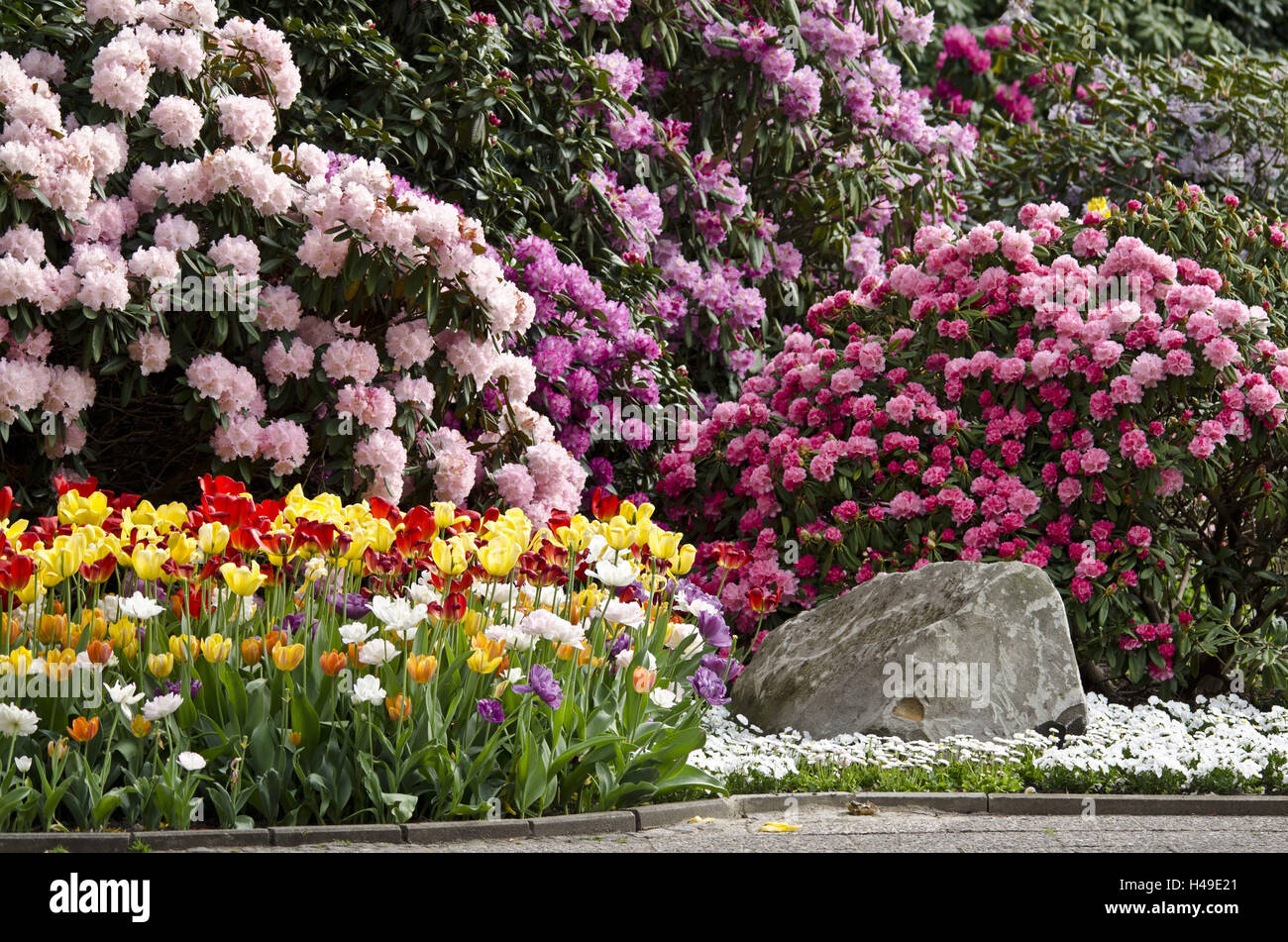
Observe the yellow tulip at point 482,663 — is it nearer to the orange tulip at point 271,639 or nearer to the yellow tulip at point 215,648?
the orange tulip at point 271,639

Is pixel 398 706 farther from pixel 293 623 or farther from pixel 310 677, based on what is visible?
pixel 293 623

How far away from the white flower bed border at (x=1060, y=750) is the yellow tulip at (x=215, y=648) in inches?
59.7

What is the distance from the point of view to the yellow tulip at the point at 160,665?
339 centimetres

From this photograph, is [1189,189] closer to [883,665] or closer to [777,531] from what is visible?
[777,531]

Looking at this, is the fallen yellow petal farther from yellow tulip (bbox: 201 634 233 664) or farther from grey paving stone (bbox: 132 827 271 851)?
yellow tulip (bbox: 201 634 233 664)

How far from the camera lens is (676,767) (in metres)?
3.93

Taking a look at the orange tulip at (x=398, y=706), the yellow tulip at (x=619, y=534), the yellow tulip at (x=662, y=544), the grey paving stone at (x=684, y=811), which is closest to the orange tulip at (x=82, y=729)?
the orange tulip at (x=398, y=706)

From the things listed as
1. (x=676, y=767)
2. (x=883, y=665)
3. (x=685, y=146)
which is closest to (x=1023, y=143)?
(x=685, y=146)

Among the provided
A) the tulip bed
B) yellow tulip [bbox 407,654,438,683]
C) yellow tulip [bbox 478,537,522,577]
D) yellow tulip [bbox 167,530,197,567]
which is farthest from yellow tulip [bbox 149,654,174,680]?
yellow tulip [bbox 478,537,522,577]

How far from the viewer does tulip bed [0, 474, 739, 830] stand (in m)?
3.39

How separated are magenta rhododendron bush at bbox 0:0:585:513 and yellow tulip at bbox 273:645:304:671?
1737 mm

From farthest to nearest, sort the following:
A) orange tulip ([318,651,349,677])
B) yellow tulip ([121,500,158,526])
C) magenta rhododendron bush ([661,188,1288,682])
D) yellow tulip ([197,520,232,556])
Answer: magenta rhododendron bush ([661,188,1288,682]) → yellow tulip ([121,500,158,526]) → yellow tulip ([197,520,232,556]) → orange tulip ([318,651,349,677])

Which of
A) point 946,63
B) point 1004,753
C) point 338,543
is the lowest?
point 1004,753

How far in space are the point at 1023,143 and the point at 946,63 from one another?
3049 millimetres
